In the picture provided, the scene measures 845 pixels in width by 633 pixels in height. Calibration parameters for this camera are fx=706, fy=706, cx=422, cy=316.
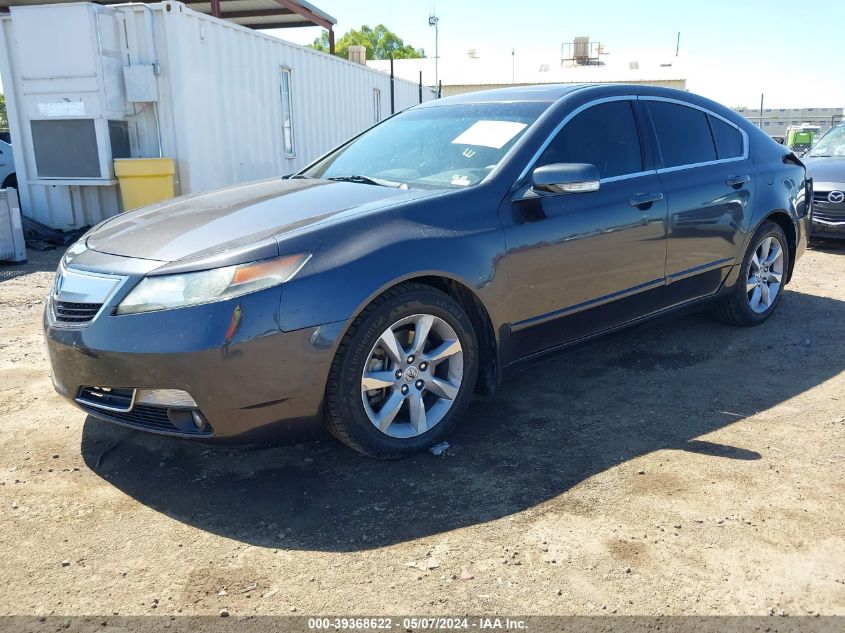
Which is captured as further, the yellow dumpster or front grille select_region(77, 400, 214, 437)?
the yellow dumpster

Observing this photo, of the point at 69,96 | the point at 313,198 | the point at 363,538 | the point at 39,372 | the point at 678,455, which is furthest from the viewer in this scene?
the point at 69,96

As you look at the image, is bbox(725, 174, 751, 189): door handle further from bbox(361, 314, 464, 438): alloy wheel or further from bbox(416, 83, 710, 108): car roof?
bbox(361, 314, 464, 438): alloy wheel

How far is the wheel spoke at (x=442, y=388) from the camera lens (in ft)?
10.6

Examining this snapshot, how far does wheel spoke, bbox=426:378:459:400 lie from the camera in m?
3.23

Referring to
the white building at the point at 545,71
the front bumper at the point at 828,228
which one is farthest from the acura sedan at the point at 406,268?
the white building at the point at 545,71

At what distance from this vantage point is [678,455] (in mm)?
3221

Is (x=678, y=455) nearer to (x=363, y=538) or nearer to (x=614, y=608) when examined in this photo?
(x=614, y=608)

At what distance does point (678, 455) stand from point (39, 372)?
3747 millimetres

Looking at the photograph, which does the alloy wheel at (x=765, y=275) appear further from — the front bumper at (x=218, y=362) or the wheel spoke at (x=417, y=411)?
the front bumper at (x=218, y=362)

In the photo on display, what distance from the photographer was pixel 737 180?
4660 millimetres

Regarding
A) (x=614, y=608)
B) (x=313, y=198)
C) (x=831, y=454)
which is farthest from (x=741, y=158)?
(x=614, y=608)

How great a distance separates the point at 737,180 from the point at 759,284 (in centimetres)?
92

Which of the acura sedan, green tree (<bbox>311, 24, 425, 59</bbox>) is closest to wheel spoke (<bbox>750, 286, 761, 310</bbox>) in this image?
the acura sedan

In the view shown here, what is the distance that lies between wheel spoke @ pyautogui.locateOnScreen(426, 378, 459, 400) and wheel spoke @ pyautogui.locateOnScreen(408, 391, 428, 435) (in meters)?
0.08
